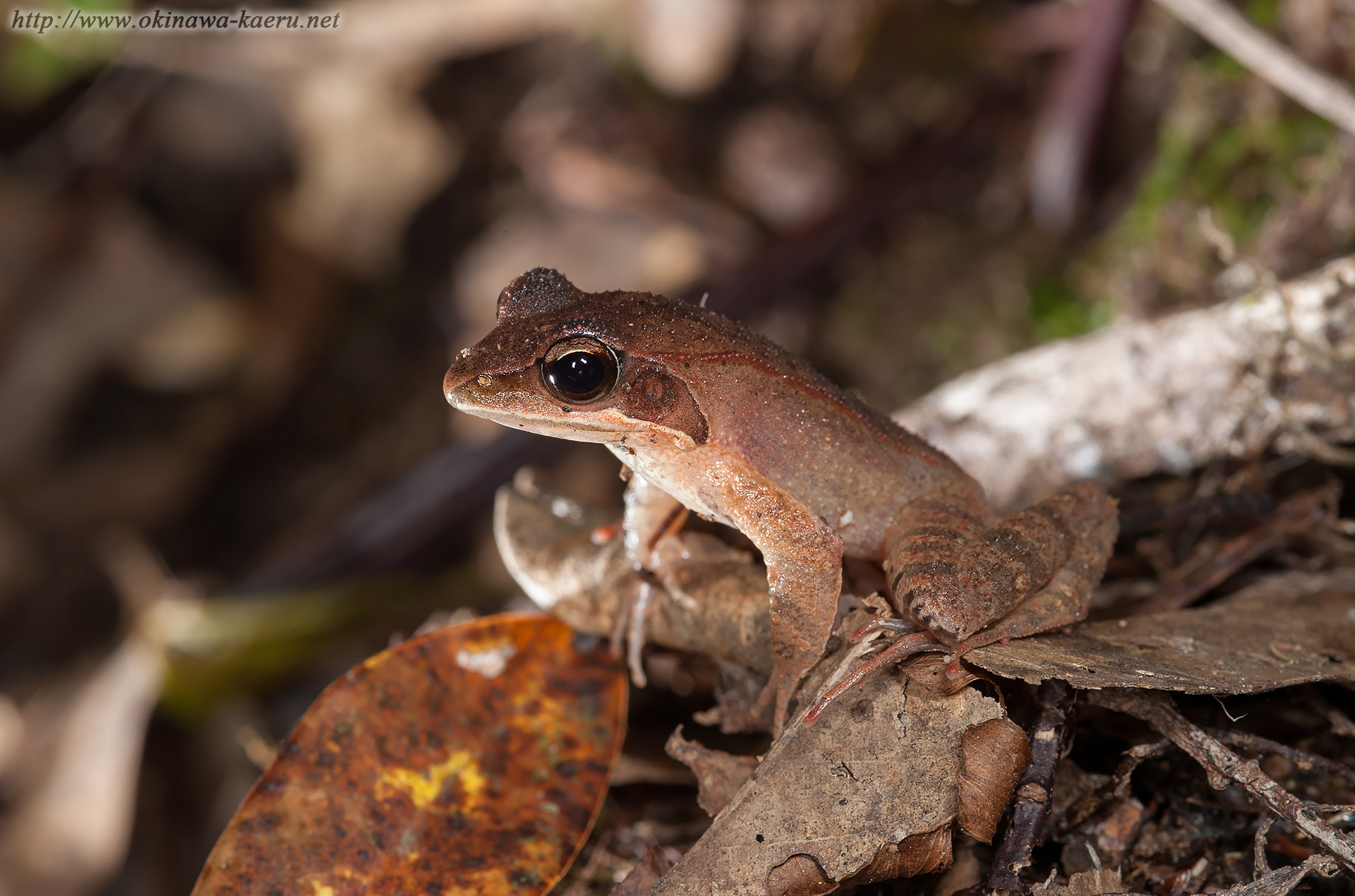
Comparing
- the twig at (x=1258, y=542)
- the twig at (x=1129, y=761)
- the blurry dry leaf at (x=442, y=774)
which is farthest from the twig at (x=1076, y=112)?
the blurry dry leaf at (x=442, y=774)

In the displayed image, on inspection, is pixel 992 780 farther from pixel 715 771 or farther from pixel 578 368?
pixel 578 368

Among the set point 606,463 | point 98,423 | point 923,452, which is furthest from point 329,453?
point 923,452

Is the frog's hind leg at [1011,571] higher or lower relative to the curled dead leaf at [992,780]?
higher

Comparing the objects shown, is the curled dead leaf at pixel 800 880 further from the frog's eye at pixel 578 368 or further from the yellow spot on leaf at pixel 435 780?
the frog's eye at pixel 578 368

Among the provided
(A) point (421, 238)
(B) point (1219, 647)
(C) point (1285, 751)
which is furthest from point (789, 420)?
(A) point (421, 238)

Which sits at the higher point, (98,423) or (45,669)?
(98,423)

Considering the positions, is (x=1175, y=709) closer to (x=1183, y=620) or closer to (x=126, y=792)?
(x=1183, y=620)
